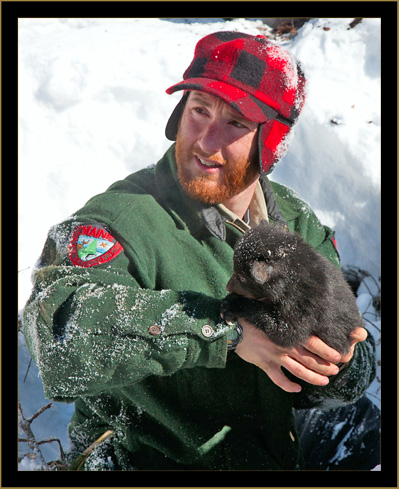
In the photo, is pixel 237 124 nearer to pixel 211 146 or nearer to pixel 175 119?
pixel 211 146

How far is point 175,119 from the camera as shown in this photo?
9.68ft

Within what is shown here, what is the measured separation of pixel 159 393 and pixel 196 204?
107 centimetres

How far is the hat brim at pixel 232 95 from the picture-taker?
Answer: 2566mm

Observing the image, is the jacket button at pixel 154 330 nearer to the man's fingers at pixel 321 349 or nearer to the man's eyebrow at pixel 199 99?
the man's fingers at pixel 321 349

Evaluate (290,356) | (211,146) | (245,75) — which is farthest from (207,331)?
(245,75)

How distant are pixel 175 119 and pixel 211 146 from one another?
39 centimetres

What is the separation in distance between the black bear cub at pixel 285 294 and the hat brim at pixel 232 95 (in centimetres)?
68

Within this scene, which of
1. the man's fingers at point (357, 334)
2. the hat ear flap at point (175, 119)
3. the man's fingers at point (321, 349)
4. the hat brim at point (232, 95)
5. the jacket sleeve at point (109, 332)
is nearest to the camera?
A: the jacket sleeve at point (109, 332)

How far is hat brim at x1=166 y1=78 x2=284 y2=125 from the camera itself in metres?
2.57

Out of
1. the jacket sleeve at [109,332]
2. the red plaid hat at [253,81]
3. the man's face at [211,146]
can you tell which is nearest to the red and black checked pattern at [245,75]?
the red plaid hat at [253,81]

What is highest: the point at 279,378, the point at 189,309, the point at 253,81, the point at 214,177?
the point at 253,81

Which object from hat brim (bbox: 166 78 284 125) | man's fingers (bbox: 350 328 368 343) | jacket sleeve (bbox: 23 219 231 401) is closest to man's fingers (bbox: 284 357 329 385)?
man's fingers (bbox: 350 328 368 343)

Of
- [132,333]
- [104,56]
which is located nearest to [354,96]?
[104,56]

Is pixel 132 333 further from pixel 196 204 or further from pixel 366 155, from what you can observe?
pixel 366 155
